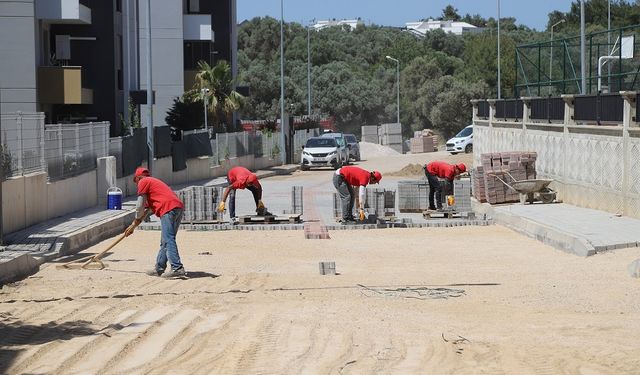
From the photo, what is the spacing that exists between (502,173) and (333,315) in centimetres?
1845

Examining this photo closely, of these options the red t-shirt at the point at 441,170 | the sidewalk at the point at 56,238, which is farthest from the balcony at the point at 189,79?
the red t-shirt at the point at 441,170

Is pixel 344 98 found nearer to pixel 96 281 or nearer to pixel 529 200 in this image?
pixel 529 200

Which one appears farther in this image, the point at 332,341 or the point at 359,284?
the point at 359,284

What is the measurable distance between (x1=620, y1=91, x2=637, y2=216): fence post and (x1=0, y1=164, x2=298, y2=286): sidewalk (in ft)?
36.5

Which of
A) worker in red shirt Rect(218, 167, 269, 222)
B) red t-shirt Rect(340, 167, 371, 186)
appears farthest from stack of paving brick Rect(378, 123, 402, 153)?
red t-shirt Rect(340, 167, 371, 186)

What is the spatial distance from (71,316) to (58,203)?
43.6 feet

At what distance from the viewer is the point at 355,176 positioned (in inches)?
993

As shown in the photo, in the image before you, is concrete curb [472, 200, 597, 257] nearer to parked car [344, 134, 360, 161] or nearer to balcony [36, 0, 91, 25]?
balcony [36, 0, 91, 25]

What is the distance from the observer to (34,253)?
19.2 metres

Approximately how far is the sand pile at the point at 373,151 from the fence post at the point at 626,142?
48222 mm

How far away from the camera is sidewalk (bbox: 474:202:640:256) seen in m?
19.9

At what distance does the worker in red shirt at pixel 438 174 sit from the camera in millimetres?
28312

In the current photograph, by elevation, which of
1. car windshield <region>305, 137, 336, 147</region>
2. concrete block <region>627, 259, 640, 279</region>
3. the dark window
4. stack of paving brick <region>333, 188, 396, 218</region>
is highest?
the dark window

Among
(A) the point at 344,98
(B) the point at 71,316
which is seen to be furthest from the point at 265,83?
(B) the point at 71,316
